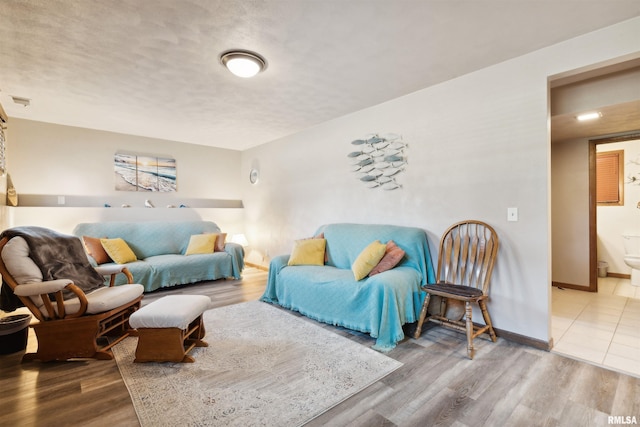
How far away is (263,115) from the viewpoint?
13.0 feet

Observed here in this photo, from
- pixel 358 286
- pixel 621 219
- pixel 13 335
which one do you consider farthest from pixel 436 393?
pixel 621 219

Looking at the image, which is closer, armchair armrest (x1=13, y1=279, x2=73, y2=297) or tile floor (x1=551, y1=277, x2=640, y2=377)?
armchair armrest (x1=13, y1=279, x2=73, y2=297)

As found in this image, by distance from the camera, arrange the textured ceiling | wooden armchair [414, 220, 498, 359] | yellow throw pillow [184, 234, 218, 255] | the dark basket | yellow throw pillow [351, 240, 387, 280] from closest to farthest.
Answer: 1. the textured ceiling
2. the dark basket
3. wooden armchair [414, 220, 498, 359]
4. yellow throw pillow [351, 240, 387, 280]
5. yellow throw pillow [184, 234, 218, 255]

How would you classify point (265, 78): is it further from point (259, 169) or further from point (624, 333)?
point (624, 333)

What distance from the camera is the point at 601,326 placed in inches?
110

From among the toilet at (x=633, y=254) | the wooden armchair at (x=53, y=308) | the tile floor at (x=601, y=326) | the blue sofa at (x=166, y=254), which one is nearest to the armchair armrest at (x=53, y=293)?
the wooden armchair at (x=53, y=308)

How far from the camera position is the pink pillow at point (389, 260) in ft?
9.28

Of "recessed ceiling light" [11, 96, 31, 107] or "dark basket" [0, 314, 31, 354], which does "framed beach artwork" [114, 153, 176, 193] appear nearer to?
"recessed ceiling light" [11, 96, 31, 107]

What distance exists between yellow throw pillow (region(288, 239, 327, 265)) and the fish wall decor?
97 centimetres

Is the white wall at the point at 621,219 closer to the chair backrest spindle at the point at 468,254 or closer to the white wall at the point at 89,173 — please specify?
the chair backrest spindle at the point at 468,254

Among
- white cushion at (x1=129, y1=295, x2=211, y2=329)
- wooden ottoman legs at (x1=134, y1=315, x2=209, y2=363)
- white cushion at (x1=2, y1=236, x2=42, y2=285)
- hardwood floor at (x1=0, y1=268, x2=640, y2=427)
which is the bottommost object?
hardwood floor at (x1=0, y1=268, x2=640, y2=427)

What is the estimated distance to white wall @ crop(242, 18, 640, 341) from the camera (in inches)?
93.0

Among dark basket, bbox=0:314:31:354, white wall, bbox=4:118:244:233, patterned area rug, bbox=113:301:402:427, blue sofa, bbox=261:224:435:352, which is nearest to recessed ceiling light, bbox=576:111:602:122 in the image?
blue sofa, bbox=261:224:435:352

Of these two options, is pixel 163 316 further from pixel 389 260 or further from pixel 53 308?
pixel 389 260
